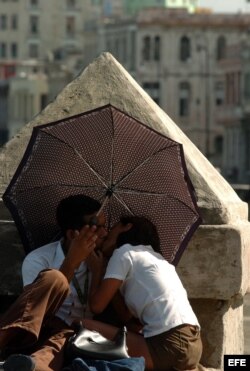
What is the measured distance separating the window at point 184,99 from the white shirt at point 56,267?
104898 mm

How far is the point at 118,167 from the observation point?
6793 mm

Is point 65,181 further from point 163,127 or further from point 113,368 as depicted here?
point 113,368

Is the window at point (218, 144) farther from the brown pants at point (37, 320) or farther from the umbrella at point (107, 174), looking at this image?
the brown pants at point (37, 320)

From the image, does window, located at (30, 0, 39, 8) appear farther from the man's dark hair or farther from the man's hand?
the man's hand

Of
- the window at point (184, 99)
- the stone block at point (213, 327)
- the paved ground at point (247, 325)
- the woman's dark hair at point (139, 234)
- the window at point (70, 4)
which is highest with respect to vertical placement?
the woman's dark hair at point (139, 234)

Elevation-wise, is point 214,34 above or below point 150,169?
below

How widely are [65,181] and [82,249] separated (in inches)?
24.1

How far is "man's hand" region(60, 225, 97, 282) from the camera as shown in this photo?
6.23 metres

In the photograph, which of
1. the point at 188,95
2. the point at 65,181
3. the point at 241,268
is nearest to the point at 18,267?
the point at 65,181

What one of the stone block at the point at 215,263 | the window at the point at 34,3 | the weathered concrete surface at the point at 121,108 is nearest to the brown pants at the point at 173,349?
the stone block at the point at 215,263

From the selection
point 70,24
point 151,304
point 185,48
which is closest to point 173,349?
point 151,304

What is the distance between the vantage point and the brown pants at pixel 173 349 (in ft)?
20.1

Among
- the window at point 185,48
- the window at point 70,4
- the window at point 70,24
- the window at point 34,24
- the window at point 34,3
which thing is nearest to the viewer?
the window at point 185,48

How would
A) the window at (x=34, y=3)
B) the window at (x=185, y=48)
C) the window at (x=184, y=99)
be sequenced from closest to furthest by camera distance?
the window at (x=184, y=99)
the window at (x=185, y=48)
the window at (x=34, y=3)
